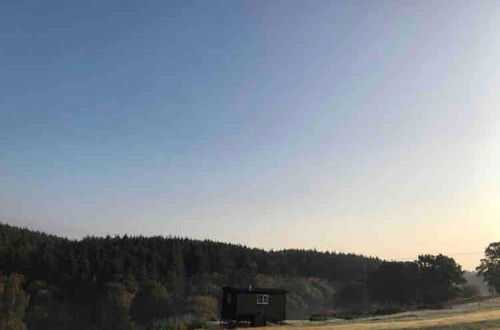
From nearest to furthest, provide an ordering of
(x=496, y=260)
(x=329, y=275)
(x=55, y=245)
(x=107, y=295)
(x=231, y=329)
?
(x=231, y=329) → (x=496, y=260) → (x=107, y=295) → (x=55, y=245) → (x=329, y=275)

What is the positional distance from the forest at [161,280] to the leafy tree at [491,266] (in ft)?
0.97

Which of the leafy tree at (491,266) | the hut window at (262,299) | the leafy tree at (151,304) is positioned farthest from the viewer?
the leafy tree at (151,304)

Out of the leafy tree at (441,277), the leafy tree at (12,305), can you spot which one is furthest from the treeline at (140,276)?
the leafy tree at (441,277)

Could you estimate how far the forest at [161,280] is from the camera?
128 meters

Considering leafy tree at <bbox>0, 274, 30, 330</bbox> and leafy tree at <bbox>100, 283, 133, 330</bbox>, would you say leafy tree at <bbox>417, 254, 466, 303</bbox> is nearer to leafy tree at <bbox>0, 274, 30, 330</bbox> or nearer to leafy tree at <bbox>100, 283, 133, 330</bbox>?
leafy tree at <bbox>100, 283, 133, 330</bbox>

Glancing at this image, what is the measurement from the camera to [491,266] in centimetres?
12081

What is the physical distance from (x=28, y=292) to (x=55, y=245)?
107 ft

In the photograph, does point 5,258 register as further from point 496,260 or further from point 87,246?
point 496,260

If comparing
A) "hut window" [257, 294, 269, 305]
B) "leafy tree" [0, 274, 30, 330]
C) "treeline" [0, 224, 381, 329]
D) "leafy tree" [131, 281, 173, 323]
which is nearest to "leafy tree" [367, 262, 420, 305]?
"treeline" [0, 224, 381, 329]

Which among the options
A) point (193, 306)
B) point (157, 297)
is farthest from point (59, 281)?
point (193, 306)

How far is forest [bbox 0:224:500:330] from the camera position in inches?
5054

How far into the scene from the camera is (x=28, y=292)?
146m

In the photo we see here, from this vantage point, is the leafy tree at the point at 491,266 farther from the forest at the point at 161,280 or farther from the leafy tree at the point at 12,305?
the leafy tree at the point at 12,305

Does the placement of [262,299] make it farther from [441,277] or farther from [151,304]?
[151,304]
